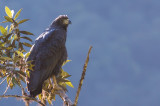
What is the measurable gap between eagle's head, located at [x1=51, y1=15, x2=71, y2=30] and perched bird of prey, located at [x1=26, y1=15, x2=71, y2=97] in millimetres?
222

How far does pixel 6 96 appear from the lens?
288cm

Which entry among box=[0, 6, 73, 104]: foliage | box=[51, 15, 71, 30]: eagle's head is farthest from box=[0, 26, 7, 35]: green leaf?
box=[51, 15, 71, 30]: eagle's head

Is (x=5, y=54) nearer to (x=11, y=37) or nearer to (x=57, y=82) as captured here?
(x=11, y=37)

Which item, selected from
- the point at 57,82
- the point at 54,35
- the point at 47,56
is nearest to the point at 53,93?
the point at 57,82

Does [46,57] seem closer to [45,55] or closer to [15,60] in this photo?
[45,55]

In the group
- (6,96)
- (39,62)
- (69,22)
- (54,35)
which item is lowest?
(6,96)

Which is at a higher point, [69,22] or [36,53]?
[69,22]

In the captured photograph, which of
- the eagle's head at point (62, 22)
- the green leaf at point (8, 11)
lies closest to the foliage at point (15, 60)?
the green leaf at point (8, 11)

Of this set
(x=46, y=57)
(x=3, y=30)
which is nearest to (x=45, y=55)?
(x=46, y=57)

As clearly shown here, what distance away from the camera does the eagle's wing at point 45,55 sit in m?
3.76

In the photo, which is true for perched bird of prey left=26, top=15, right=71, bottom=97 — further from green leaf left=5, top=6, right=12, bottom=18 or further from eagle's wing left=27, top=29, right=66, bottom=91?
green leaf left=5, top=6, right=12, bottom=18

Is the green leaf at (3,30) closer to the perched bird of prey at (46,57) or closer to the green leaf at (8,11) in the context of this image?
the green leaf at (8,11)

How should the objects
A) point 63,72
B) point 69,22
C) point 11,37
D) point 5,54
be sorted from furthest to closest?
point 69,22, point 63,72, point 11,37, point 5,54

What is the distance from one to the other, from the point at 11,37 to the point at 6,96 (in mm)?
908
